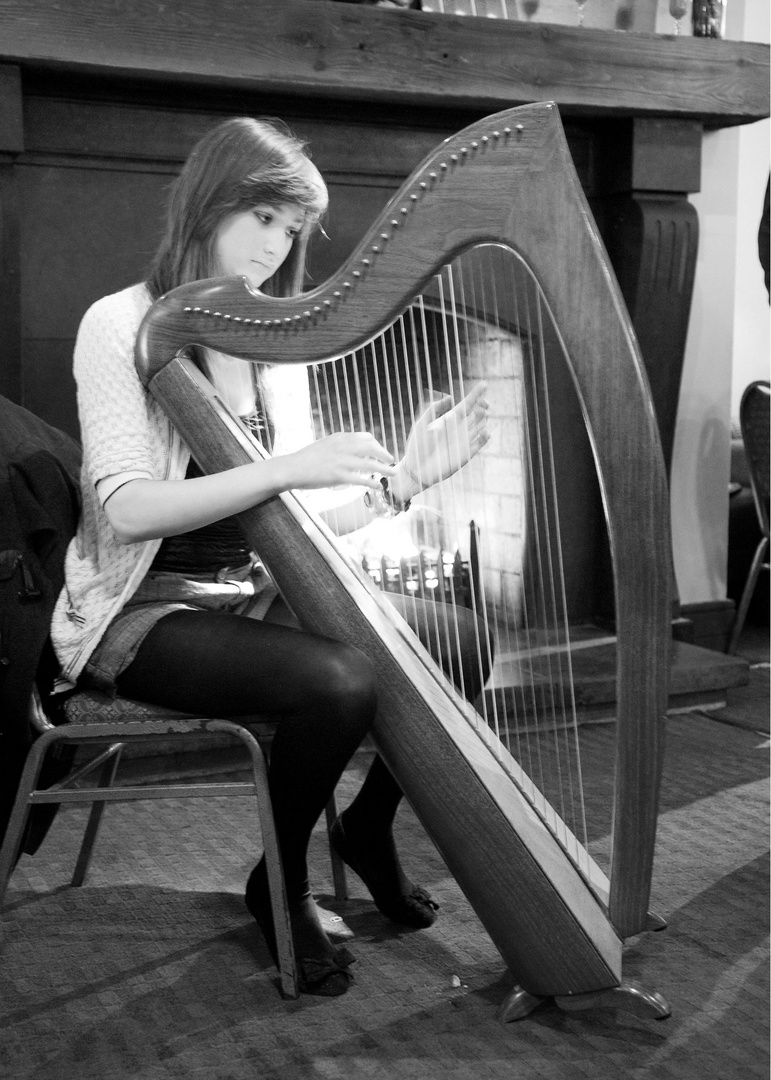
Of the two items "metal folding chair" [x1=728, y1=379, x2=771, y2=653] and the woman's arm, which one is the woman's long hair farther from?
"metal folding chair" [x1=728, y1=379, x2=771, y2=653]

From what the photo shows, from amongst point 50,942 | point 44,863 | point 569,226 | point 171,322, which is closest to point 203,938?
point 50,942

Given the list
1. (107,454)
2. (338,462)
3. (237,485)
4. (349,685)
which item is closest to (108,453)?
(107,454)

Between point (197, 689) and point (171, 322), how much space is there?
1.37 feet

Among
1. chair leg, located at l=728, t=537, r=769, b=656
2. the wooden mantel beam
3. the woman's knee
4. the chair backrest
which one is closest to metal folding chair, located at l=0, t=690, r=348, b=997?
the woman's knee

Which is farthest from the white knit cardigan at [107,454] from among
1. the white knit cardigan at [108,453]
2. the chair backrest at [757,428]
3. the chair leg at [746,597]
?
the chair leg at [746,597]

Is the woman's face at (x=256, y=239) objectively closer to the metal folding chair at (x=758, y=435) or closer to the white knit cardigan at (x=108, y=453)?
the white knit cardigan at (x=108, y=453)

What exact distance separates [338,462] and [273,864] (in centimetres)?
47

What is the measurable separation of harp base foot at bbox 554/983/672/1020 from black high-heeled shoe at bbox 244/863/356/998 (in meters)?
0.27

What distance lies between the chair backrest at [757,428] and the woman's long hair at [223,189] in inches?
65.0

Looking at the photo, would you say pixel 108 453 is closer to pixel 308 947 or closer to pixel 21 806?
pixel 21 806

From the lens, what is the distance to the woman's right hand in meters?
1.29

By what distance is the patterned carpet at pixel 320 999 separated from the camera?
130cm

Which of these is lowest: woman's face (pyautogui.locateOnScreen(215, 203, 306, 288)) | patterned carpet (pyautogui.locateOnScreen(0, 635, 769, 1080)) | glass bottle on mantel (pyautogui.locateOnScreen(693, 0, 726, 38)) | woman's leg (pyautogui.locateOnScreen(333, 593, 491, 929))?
patterned carpet (pyautogui.locateOnScreen(0, 635, 769, 1080))

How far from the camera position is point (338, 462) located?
1.29 metres
